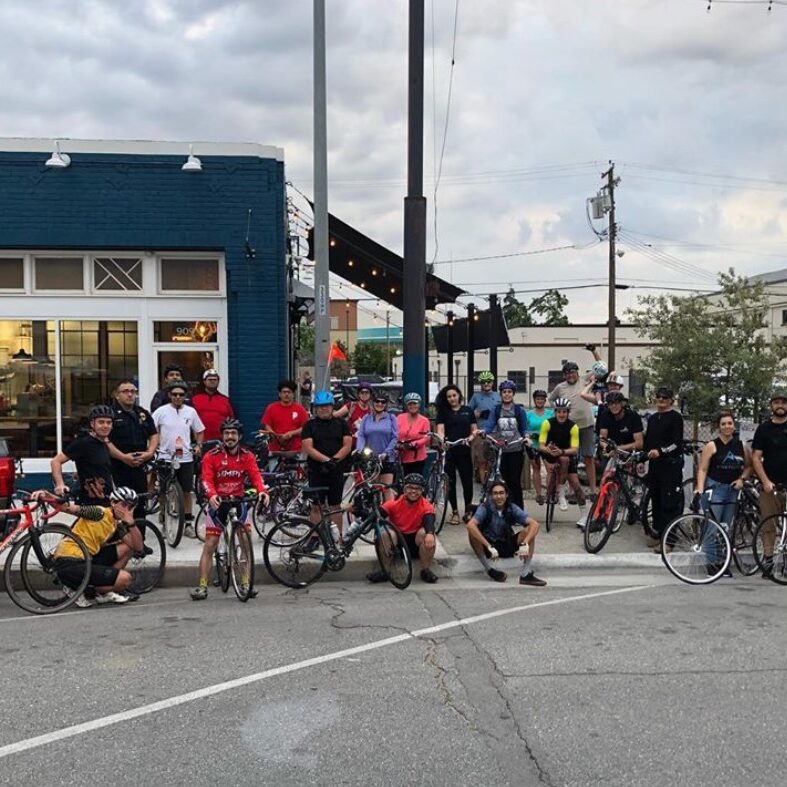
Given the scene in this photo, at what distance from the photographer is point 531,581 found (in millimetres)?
7969

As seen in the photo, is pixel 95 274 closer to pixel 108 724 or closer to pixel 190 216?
pixel 190 216

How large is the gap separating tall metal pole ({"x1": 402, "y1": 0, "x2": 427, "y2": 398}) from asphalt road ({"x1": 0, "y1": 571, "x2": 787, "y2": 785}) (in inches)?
140

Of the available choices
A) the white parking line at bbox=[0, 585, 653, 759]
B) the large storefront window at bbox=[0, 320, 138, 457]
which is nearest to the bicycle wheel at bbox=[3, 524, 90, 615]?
the white parking line at bbox=[0, 585, 653, 759]

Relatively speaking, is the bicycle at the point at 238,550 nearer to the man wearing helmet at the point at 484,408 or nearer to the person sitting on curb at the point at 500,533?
the person sitting on curb at the point at 500,533

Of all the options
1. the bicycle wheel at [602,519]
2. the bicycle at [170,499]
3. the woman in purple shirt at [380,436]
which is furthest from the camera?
the bicycle at [170,499]

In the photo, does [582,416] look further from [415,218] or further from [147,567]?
[147,567]

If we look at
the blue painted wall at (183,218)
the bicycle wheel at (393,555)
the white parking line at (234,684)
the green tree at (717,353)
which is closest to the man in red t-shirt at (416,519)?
the bicycle wheel at (393,555)

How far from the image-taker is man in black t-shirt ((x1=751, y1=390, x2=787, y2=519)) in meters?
8.33

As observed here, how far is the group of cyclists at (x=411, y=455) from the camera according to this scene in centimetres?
743

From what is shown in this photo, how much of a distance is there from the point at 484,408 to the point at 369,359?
80.9 m

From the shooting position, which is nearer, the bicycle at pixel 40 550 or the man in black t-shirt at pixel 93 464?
the bicycle at pixel 40 550

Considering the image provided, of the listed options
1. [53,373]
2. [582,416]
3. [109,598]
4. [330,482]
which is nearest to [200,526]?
[330,482]

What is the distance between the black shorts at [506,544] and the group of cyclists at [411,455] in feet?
0.05

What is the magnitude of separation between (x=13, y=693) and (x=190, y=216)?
8.25 meters
